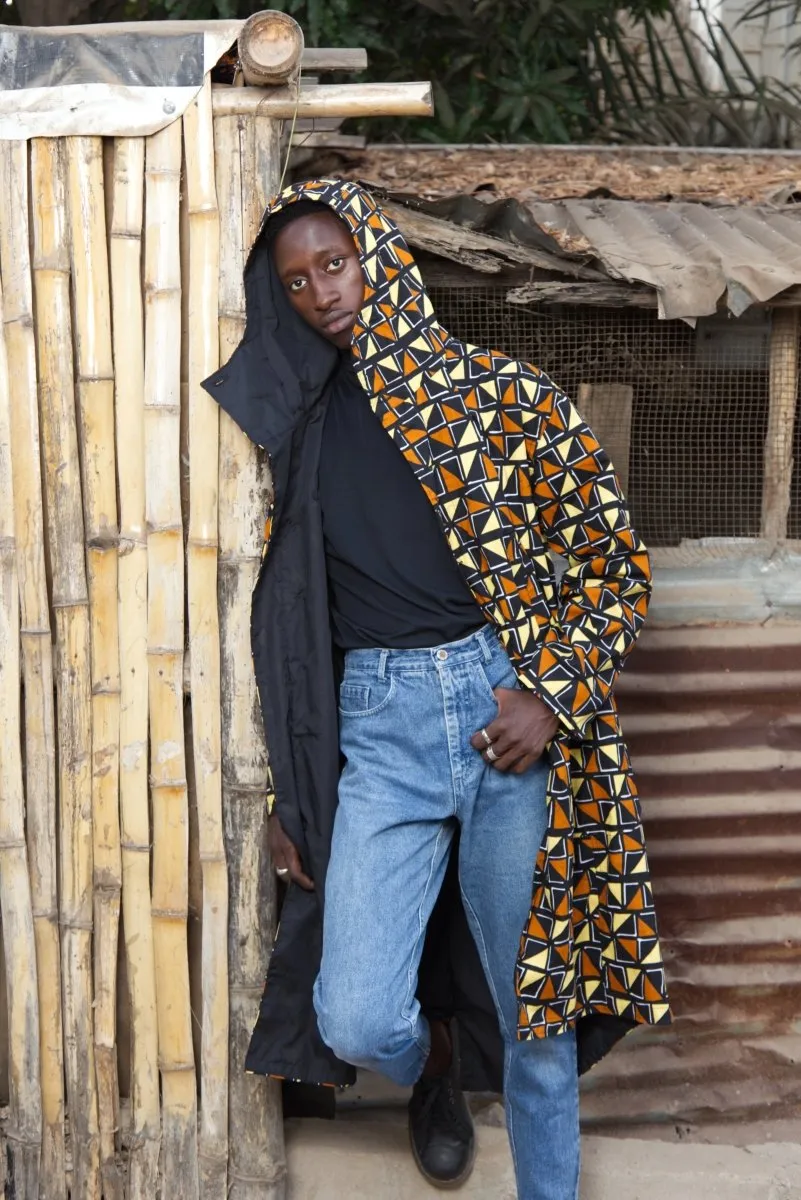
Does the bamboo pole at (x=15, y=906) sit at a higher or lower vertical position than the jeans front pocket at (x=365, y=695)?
lower

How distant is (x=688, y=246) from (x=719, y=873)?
1858 millimetres

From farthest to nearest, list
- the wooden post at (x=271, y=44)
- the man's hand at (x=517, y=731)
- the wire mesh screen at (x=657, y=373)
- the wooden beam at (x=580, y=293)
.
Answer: the wire mesh screen at (x=657, y=373) < the wooden beam at (x=580, y=293) < the wooden post at (x=271, y=44) < the man's hand at (x=517, y=731)

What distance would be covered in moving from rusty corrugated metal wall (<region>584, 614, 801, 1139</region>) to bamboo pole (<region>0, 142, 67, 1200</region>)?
1573 mm

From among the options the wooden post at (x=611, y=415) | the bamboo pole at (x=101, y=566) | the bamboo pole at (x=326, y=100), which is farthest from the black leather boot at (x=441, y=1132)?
the bamboo pole at (x=326, y=100)

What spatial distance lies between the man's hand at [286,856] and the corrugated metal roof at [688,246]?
162 cm

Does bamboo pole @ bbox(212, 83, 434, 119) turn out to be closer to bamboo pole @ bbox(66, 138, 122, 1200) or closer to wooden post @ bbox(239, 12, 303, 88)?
wooden post @ bbox(239, 12, 303, 88)

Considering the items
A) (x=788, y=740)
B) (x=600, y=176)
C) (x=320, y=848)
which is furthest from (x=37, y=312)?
(x=788, y=740)

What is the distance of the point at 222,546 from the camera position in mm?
3021

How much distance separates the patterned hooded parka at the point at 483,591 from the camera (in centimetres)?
259

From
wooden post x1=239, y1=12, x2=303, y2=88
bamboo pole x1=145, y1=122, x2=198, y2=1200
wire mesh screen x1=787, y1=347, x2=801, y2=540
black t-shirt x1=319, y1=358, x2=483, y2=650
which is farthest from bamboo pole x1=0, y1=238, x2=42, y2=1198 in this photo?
wire mesh screen x1=787, y1=347, x2=801, y2=540

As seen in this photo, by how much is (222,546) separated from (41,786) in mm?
785

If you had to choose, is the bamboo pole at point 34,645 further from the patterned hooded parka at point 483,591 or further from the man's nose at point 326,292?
the man's nose at point 326,292

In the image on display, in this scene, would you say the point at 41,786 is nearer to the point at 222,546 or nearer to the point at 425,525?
the point at 222,546

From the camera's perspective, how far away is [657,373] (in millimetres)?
3895
